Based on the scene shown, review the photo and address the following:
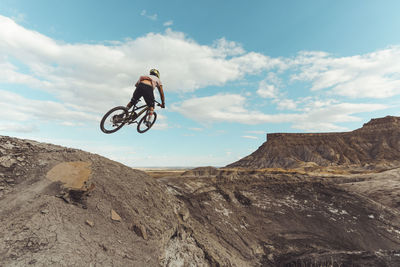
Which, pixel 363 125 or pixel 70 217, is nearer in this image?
pixel 70 217

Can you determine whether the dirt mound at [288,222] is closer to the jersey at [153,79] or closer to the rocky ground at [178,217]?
the rocky ground at [178,217]

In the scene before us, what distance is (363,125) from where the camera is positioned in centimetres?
9094

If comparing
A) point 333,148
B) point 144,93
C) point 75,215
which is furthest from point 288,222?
point 333,148

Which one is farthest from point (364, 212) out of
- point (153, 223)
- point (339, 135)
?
point (339, 135)

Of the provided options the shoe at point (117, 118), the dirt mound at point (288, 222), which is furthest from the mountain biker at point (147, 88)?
the dirt mound at point (288, 222)

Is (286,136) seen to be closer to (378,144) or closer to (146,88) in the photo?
(378,144)

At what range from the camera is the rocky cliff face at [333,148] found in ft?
229

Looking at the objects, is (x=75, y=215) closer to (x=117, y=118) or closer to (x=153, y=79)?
(x=117, y=118)

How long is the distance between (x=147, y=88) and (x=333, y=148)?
88.2 m

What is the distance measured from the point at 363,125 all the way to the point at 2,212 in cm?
11797

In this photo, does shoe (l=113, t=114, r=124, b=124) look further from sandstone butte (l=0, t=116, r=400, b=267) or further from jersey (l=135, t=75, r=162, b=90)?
sandstone butte (l=0, t=116, r=400, b=267)

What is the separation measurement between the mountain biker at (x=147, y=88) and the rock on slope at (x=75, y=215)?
3.38 m

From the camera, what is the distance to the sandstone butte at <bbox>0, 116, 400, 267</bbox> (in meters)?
4.98

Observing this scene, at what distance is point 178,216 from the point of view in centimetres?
1079
